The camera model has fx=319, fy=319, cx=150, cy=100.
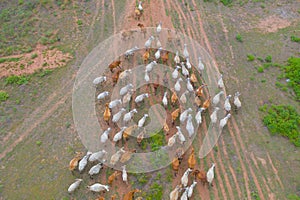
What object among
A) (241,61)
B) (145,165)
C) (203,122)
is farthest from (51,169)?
(241,61)

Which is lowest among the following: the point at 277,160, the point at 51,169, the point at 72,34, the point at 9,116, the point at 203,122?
the point at 277,160

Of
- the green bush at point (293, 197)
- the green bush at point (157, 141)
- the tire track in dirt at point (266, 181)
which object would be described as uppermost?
the green bush at point (157, 141)

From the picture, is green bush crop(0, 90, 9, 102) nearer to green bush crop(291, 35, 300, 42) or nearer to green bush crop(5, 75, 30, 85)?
green bush crop(5, 75, 30, 85)

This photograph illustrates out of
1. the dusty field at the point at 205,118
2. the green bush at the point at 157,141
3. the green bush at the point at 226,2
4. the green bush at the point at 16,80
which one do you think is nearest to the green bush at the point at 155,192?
the dusty field at the point at 205,118

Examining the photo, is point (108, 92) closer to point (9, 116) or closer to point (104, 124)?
point (104, 124)

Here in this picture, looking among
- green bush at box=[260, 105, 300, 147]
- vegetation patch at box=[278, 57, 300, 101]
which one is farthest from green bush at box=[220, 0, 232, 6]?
green bush at box=[260, 105, 300, 147]

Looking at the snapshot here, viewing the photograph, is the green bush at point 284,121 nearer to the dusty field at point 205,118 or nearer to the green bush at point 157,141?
the dusty field at point 205,118

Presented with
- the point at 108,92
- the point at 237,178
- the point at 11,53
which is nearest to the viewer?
the point at 237,178
